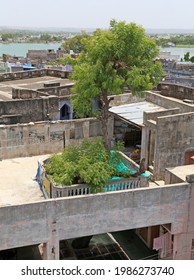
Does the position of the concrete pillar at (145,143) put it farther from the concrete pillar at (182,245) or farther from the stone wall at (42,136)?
the concrete pillar at (182,245)

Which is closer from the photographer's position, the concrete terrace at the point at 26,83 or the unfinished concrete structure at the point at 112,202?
the unfinished concrete structure at the point at 112,202

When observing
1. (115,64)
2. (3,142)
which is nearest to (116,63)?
(115,64)

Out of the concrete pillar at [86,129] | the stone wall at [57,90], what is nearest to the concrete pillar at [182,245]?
the concrete pillar at [86,129]

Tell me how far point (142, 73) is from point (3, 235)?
8.25 metres

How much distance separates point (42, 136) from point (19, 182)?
358 centimetres

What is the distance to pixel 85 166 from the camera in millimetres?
15781

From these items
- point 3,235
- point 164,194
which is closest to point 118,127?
point 164,194

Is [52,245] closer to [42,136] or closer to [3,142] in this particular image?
[3,142]

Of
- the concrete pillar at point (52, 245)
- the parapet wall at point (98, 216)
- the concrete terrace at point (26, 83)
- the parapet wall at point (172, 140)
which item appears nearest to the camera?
the parapet wall at point (98, 216)

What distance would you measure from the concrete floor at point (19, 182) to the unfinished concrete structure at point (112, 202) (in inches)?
25.1

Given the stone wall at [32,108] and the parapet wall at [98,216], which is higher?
the stone wall at [32,108]

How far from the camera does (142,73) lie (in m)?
16.7

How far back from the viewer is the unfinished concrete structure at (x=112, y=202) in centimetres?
1477

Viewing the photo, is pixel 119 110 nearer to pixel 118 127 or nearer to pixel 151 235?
pixel 118 127
